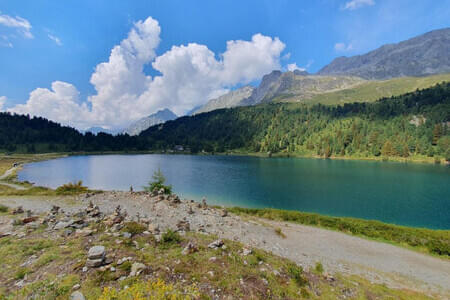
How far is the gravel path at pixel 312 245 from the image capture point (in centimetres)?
1529

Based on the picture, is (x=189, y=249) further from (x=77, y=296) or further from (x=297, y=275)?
(x=297, y=275)

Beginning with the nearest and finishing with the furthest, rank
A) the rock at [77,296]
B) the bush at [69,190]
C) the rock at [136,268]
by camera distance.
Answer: the rock at [77,296] < the rock at [136,268] < the bush at [69,190]

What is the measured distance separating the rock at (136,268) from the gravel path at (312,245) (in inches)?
357

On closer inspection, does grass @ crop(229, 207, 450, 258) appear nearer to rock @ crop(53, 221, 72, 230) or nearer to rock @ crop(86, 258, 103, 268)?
rock @ crop(53, 221, 72, 230)

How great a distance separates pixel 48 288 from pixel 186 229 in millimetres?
10781

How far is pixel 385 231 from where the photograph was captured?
2409cm

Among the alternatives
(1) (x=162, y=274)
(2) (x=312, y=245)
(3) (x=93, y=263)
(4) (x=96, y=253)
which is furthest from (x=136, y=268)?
(2) (x=312, y=245)

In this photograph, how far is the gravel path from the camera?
1529cm

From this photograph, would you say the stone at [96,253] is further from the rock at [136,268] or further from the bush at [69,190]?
the bush at [69,190]

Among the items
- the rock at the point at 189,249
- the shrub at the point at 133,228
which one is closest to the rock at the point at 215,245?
the rock at the point at 189,249

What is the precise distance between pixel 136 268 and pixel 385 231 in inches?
1141

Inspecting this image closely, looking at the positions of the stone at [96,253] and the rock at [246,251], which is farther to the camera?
the rock at [246,251]

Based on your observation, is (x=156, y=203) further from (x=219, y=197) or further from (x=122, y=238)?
(x=219, y=197)

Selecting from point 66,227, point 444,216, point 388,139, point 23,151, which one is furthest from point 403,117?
point 23,151
